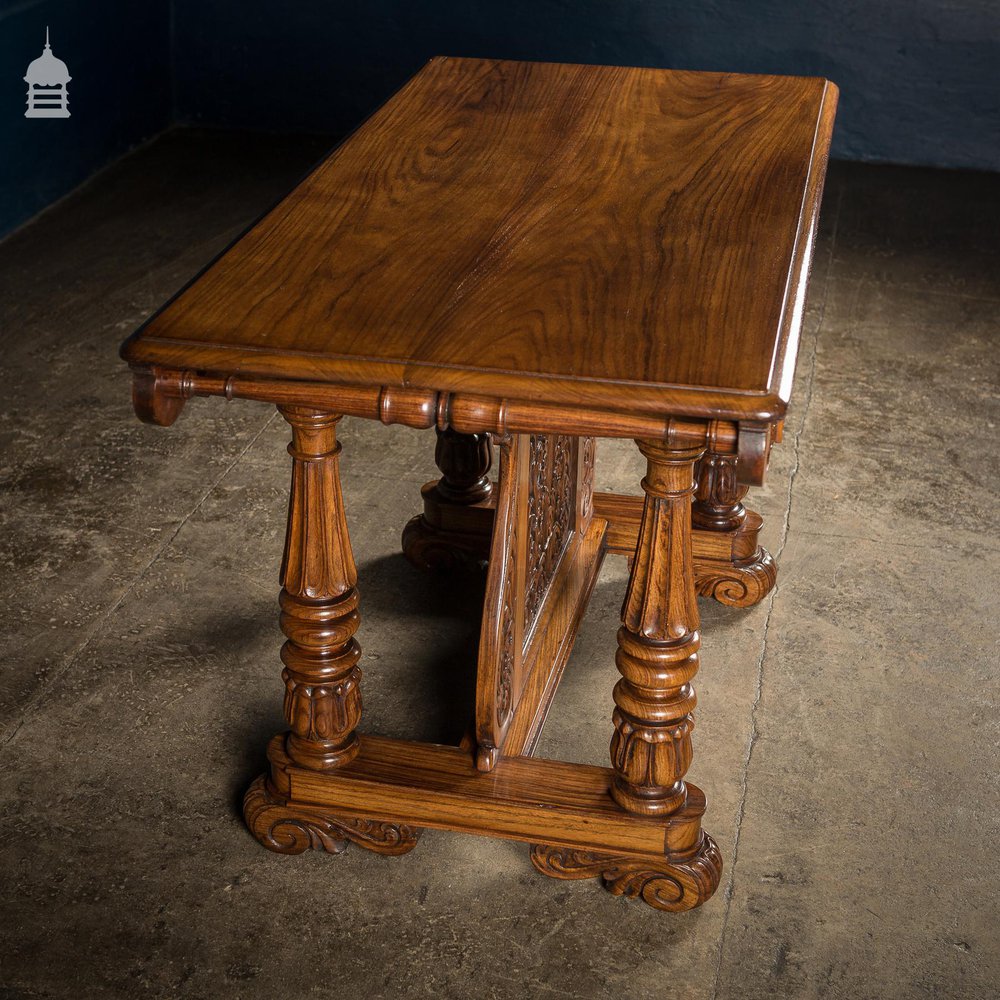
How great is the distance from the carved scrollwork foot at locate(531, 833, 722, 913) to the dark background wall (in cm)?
380

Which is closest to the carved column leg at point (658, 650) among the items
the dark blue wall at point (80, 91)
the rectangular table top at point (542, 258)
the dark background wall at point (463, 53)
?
the rectangular table top at point (542, 258)

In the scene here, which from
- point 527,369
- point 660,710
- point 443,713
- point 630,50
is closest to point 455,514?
point 443,713

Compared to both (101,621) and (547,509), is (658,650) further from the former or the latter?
(101,621)

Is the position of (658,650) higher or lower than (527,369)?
lower

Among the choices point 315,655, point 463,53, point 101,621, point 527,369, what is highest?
point 527,369

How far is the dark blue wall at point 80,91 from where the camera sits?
4824 mm

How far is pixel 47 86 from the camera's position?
16.5 ft

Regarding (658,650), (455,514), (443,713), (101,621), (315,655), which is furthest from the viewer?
(455,514)

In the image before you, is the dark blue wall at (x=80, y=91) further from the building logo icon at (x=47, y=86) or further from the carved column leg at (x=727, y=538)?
the carved column leg at (x=727, y=538)

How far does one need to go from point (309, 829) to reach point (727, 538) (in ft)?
3.61

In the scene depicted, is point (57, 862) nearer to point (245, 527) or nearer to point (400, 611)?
point (400, 611)

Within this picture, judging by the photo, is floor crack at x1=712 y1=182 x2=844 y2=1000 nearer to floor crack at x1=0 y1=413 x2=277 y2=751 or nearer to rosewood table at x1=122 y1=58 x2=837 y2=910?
rosewood table at x1=122 y1=58 x2=837 y2=910

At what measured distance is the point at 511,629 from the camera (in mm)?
2158

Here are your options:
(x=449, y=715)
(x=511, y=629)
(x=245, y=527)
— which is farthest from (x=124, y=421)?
(x=511, y=629)
